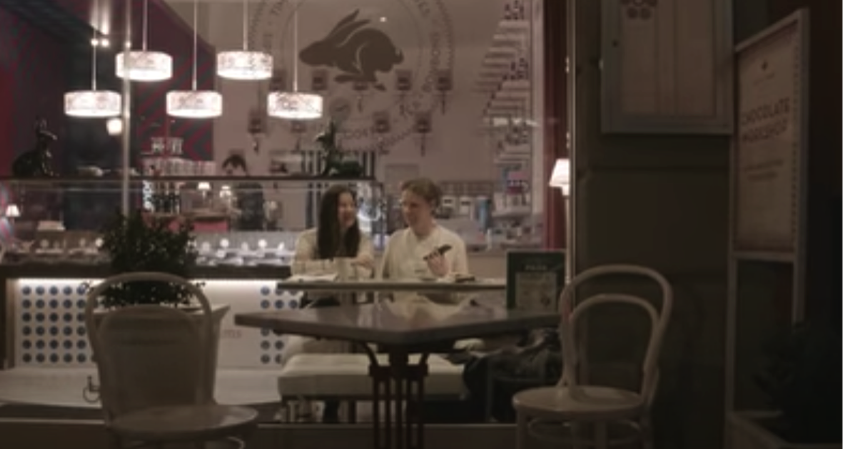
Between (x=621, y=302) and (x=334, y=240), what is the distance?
2200 millimetres

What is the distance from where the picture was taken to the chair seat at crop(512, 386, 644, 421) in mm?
3023

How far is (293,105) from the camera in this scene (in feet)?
25.5

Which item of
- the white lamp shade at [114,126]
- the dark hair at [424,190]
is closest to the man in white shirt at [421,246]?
the dark hair at [424,190]

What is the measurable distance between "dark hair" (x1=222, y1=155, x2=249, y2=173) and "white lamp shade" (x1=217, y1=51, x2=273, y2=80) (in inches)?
25.4

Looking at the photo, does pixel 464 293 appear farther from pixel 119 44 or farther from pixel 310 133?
pixel 119 44

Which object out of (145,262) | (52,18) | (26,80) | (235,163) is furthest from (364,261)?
(52,18)

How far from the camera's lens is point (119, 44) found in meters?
8.43

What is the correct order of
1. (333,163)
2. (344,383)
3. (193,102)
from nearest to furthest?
(344,383), (333,163), (193,102)

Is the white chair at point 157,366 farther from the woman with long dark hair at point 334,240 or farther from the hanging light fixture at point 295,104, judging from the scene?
the hanging light fixture at point 295,104

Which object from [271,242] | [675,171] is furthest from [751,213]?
[271,242]

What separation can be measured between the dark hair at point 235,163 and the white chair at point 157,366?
3.66m

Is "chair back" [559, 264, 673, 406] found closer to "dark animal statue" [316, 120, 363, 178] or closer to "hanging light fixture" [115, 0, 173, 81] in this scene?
"dark animal statue" [316, 120, 363, 178]

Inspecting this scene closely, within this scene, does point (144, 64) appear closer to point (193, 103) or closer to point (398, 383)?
point (193, 103)

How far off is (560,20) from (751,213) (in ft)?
10.1
